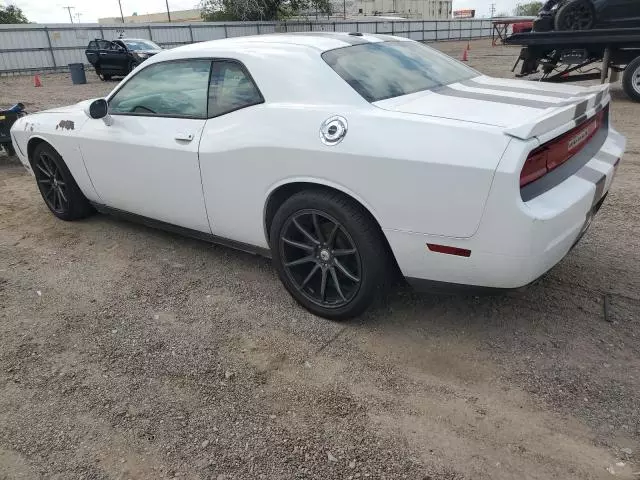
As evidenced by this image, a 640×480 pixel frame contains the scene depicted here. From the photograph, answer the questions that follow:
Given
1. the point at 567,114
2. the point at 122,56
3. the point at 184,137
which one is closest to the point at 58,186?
the point at 184,137

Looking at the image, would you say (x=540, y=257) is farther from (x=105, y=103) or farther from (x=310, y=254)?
(x=105, y=103)

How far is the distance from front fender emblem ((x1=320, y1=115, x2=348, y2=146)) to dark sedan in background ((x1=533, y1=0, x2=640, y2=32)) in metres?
9.76

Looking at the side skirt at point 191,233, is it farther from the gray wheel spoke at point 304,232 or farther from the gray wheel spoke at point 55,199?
the gray wheel spoke at point 55,199

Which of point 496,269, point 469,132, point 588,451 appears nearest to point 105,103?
point 469,132

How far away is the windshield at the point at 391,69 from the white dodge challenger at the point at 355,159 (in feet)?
0.05

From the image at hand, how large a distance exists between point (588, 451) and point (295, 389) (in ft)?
4.31

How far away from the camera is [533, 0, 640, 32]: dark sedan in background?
9.89m

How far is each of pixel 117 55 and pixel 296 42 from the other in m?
18.8

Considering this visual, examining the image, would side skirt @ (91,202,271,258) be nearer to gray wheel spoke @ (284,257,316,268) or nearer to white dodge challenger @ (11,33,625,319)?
white dodge challenger @ (11,33,625,319)

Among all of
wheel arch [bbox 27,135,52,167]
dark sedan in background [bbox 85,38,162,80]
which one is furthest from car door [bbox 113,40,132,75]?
wheel arch [bbox 27,135,52,167]

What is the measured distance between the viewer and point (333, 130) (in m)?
2.71

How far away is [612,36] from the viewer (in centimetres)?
946

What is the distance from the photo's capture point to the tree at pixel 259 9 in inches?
1367

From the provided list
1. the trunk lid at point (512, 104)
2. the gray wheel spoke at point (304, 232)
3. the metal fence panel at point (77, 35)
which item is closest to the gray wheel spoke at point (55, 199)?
the gray wheel spoke at point (304, 232)
